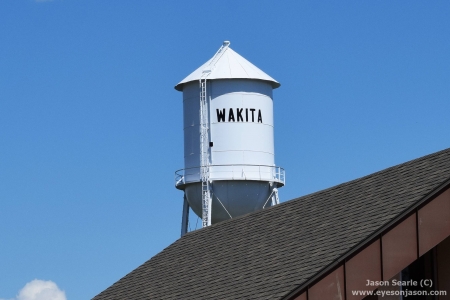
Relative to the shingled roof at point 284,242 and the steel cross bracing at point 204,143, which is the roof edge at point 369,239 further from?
the steel cross bracing at point 204,143

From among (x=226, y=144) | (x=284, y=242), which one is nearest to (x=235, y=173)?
(x=226, y=144)

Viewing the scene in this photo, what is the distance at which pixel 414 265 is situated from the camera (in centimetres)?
1783

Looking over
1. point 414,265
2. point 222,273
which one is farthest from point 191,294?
point 414,265

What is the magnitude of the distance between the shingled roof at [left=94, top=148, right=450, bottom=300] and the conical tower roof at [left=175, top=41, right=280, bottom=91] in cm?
1457

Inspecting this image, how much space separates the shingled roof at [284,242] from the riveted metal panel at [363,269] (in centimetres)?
20

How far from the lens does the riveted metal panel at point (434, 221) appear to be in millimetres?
15492

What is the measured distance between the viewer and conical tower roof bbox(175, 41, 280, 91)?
37.4 meters

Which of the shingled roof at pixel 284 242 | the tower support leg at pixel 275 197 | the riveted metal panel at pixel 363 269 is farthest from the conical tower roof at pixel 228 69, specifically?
the riveted metal panel at pixel 363 269

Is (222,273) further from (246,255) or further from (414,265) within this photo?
(414,265)

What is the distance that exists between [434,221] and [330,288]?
2064mm

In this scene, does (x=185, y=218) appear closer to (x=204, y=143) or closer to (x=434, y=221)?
(x=204, y=143)

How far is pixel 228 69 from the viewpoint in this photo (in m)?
37.7

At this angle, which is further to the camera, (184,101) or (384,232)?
(184,101)

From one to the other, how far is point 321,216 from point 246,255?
63.8 inches
